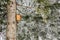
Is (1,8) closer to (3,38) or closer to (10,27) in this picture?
(3,38)

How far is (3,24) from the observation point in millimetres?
4465

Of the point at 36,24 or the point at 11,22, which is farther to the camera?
the point at 36,24

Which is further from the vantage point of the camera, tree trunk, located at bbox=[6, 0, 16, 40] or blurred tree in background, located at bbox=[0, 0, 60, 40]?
blurred tree in background, located at bbox=[0, 0, 60, 40]

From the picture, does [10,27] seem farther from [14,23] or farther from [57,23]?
[57,23]

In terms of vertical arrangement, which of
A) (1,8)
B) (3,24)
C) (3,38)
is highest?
(1,8)

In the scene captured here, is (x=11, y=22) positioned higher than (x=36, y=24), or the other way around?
(x=11, y=22)

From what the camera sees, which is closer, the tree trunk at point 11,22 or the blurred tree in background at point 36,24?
the tree trunk at point 11,22

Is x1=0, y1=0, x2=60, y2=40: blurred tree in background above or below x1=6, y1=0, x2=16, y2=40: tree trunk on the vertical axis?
below

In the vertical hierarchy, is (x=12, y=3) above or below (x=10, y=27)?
above

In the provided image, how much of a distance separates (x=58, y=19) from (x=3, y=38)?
4.32 ft

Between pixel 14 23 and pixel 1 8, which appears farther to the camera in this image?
pixel 1 8

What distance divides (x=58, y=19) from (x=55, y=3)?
381 millimetres

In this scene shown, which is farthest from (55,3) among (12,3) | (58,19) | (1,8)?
(12,3)

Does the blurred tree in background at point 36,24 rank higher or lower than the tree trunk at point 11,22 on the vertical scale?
lower
